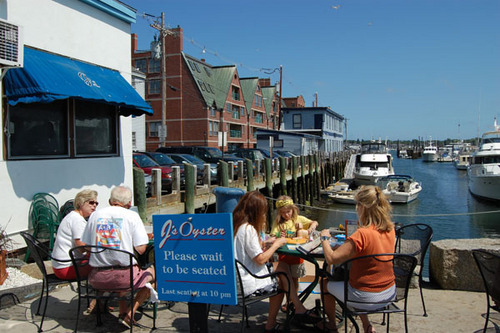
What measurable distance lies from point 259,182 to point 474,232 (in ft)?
33.5

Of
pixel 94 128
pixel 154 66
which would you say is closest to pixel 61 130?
pixel 94 128

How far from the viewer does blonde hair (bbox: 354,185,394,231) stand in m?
3.61

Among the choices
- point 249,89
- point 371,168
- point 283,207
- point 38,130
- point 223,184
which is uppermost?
point 249,89

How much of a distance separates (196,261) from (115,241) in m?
0.98

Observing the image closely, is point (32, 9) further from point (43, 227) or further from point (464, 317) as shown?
point (464, 317)

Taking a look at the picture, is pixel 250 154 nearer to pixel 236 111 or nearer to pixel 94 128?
pixel 94 128

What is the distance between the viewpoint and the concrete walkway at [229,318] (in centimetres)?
421

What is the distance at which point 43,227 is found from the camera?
6531 mm

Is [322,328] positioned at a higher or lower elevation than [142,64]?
lower

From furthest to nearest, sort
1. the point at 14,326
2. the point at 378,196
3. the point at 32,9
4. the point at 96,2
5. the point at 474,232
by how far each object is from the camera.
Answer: the point at 474,232, the point at 96,2, the point at 32,9, the point at 14,326, the point at 378,196

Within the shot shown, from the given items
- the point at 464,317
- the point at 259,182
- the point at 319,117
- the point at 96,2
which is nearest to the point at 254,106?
the point at 319,117

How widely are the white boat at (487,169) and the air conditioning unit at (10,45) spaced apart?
28.6 m

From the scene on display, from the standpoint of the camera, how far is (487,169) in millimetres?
27906

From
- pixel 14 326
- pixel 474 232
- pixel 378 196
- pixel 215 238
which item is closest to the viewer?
pixel 215 238
